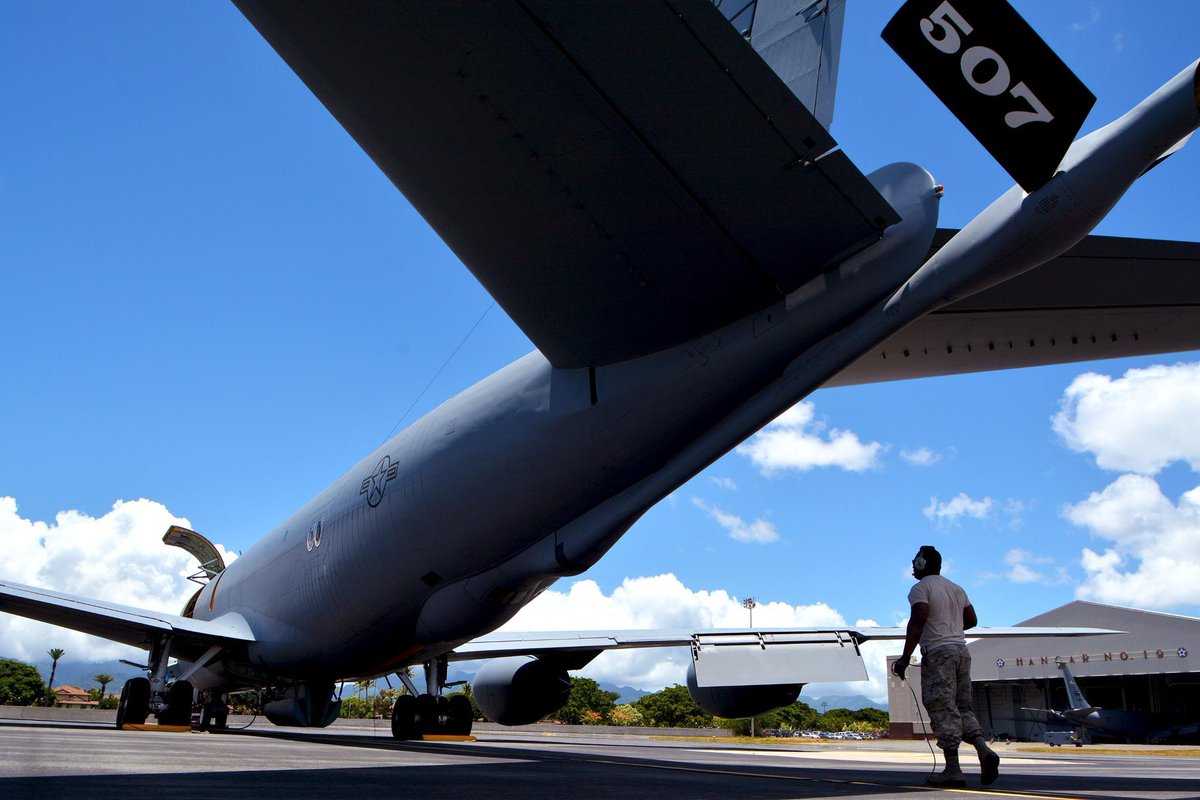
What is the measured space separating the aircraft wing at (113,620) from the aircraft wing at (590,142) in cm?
1043

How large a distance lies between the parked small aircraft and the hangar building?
2096mm

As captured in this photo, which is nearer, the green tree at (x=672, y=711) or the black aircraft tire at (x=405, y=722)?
the black aircraft tire at (x=405, y=722)

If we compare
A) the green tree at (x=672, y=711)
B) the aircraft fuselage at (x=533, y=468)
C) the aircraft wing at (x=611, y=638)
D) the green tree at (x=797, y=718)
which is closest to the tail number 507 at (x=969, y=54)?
the aircraft fuselage at (x=533, y=468)

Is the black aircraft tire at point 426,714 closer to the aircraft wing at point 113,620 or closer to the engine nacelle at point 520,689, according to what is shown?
the engine nacelle at point 520,689

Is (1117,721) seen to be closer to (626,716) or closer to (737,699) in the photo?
(737,699)

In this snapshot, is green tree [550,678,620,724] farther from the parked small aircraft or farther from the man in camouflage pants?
the man in camouflage pants

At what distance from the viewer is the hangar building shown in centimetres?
3916

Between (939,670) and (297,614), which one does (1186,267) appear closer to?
(939,670)

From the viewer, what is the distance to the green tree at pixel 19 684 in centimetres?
7574

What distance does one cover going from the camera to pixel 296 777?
15.6 feet

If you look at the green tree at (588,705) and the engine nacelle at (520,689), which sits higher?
the engine nacelle at (520,689)

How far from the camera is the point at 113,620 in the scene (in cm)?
1328

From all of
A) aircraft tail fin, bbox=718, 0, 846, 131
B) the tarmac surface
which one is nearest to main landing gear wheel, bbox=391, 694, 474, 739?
the tarmac surface

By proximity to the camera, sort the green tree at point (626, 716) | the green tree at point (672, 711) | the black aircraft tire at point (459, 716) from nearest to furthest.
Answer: the black aircraft tire at point (459, 716)
the green tree at point (672, 711)
the green tree at point (626, 716)
